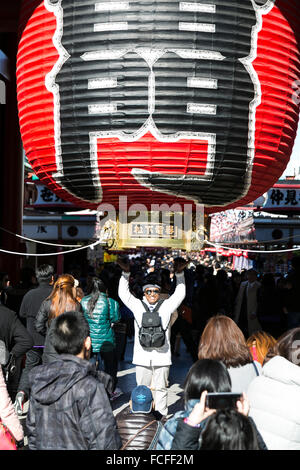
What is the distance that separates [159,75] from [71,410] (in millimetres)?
1693

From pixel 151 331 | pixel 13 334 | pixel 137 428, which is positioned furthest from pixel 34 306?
pixel 137 428

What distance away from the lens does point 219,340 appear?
2986mm

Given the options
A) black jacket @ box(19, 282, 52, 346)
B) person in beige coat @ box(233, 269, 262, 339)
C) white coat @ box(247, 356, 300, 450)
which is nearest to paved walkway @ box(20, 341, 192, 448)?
black jacket @ box(19, 282, 52, 346)

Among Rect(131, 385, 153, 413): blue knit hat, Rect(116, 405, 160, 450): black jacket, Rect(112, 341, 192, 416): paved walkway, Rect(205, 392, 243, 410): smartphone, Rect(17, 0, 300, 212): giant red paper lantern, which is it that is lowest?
Rect(112, 341, 192, 416): paved walkway

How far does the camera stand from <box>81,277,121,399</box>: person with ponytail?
5.38m

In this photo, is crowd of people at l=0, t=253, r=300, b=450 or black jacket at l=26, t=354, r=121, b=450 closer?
crowd of people at l=0, t=253, r=300, b=450

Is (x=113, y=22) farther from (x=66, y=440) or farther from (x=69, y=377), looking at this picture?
(x=66, y=440)

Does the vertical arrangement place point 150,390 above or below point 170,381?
above

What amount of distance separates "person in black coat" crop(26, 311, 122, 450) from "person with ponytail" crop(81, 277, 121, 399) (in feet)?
9.95

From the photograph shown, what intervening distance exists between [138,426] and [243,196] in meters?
1.58

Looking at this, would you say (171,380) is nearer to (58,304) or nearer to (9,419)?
(58,304)

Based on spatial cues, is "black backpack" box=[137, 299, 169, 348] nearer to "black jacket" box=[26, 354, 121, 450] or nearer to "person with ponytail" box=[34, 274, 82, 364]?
"person with ponytail" box=[34, 274, 82, 364]

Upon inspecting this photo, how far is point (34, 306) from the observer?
528cm

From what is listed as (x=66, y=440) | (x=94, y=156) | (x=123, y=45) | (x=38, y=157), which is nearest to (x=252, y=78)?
(x=123, y=45)
